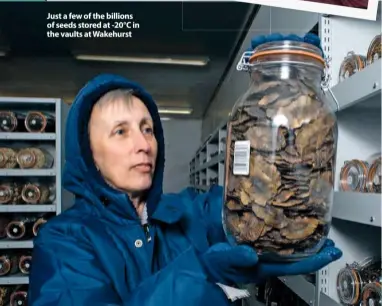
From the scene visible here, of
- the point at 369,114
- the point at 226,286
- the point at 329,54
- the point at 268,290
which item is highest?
the point at 329,54

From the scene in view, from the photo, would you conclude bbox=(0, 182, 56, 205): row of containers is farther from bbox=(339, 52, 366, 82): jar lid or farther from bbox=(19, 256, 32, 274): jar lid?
bbox=(339, 52, 366, 82): jar lid

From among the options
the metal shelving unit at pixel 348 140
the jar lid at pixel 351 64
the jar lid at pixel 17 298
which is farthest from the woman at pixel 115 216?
the jar lid at pixel 17 298

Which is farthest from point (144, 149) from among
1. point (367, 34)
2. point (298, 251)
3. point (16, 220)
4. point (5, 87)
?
point (5, 87)

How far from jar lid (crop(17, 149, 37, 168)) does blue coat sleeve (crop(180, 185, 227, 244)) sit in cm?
146

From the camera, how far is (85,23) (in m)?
1.17

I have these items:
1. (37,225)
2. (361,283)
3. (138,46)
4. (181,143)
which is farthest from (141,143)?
(181,143)

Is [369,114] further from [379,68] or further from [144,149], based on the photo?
[144,149]

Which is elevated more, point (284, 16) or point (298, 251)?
point (284, 16)

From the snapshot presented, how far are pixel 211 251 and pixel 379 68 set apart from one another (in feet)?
1.27

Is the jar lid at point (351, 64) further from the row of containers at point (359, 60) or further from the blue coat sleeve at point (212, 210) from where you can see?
the blue coat sleeve at point (212, 210)

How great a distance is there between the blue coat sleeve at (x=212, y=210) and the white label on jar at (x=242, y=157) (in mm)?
364

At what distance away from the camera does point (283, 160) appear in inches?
21.9

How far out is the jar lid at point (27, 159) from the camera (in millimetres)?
2258

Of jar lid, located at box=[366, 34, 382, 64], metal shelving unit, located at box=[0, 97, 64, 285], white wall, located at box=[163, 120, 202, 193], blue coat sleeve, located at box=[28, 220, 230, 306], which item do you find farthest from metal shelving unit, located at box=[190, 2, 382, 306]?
white wall, located at box=[163, 120, 202, 193]
